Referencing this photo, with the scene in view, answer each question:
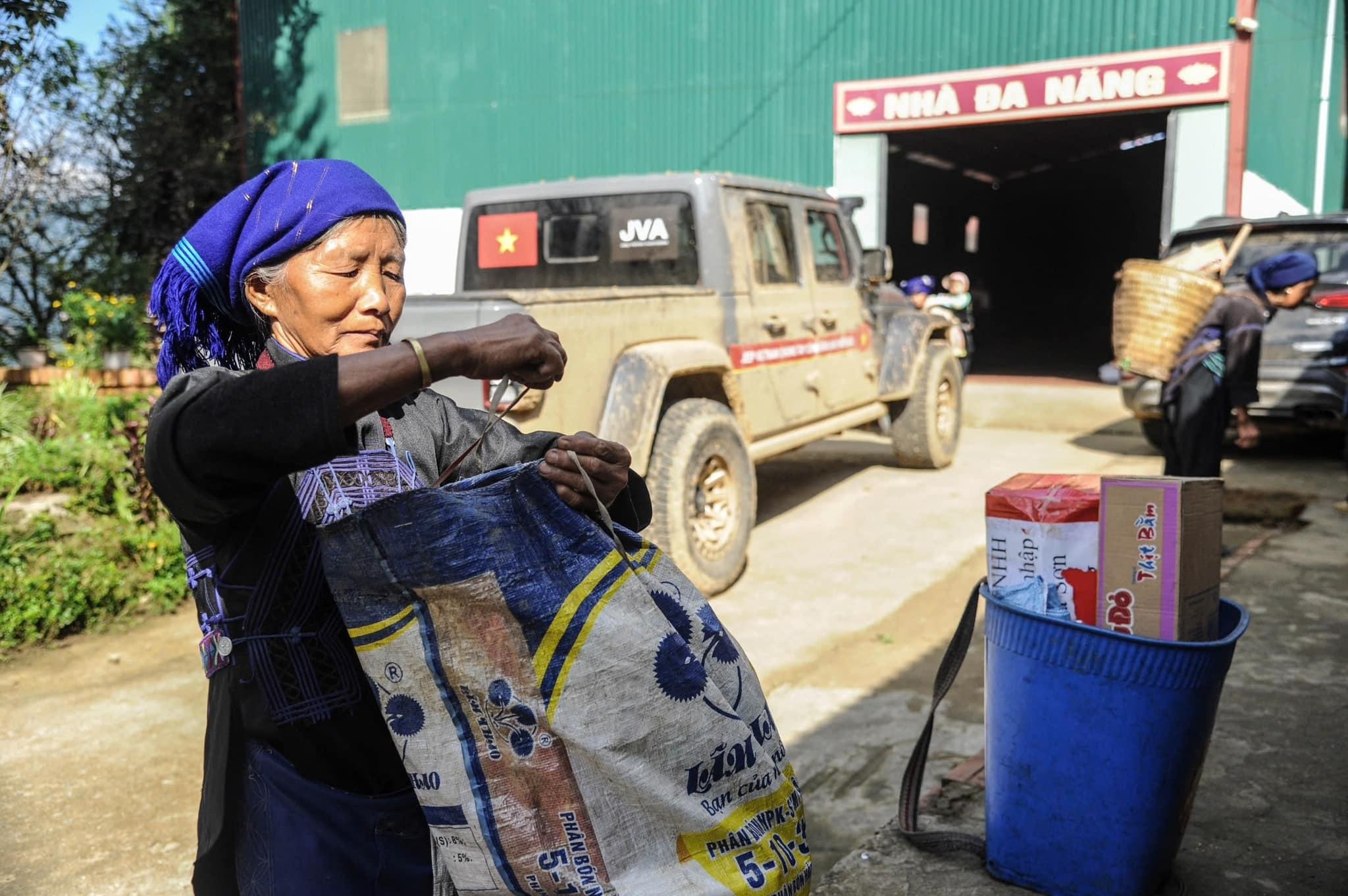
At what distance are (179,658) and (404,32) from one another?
1284cm

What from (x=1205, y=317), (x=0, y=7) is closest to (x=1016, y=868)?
(x=1205, y=317)

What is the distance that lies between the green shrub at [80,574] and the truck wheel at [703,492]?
2424mm

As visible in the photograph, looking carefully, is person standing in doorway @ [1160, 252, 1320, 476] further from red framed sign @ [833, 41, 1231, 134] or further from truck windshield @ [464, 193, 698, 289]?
red framed sign @ [833, 41, 1231, 134]

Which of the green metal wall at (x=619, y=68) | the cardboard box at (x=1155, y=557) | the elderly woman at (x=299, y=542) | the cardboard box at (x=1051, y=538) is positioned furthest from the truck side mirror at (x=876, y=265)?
the elderly woman at (x=299, y=542)

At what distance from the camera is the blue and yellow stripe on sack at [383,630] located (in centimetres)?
126

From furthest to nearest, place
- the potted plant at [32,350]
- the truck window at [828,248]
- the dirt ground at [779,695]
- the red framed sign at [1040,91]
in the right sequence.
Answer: the red framed sign at [1040,91] → the potted plant at [32,350] → the truck window at [828,248] → the dirt ground at [779,695]

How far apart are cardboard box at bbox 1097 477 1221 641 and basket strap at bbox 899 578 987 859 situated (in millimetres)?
366

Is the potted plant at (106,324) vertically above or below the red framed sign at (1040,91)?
below

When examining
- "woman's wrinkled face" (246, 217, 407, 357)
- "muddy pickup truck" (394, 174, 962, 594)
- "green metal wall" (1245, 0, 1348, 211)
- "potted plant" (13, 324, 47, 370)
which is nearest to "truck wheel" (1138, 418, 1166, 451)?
"muddy pickup truck" (394, 174, 962, 594)

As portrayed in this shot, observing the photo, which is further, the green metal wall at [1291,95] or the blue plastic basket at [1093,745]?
the green metal wall at [1291,95]

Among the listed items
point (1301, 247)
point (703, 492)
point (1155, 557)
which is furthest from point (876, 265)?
point (1155, 557)

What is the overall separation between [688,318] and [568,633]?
4343mm

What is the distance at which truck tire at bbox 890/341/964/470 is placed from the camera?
27.2 feet

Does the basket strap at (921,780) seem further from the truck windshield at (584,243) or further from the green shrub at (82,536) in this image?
the green shrub at (82,536)
